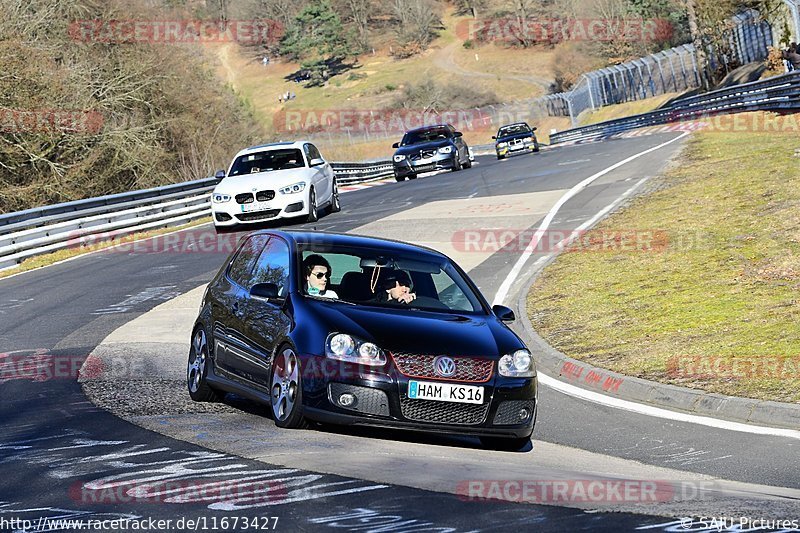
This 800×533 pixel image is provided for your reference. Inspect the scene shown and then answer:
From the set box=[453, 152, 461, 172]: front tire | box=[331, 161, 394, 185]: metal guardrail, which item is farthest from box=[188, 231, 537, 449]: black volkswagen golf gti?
box=[331, 161, 394, 185]: metal guardrail

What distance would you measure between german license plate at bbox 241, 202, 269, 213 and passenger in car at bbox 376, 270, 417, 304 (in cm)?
1437

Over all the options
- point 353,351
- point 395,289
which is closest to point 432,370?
point 353,351

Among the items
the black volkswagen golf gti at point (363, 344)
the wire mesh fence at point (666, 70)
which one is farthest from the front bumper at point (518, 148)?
the black volkswagen golf gti at point (363, 344)

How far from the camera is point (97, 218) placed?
89.4ft

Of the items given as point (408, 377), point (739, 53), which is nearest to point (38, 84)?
point (408, 377)

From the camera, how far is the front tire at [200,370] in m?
10.2

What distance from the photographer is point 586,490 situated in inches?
264

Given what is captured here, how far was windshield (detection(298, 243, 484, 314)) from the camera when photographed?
9453 mm

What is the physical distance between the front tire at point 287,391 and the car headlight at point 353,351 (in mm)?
269

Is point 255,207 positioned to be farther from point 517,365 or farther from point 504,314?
point 517,365

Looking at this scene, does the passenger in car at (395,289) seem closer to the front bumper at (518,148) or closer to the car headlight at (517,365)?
the car headlight at (517,365)

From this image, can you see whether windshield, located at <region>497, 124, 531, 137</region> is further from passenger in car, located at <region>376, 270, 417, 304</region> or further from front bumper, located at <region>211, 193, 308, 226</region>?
passenger in car, located at <region>376, 270, 417, 304</region>

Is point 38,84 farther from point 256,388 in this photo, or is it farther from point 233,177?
point 256,388

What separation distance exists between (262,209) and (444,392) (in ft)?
52.1
